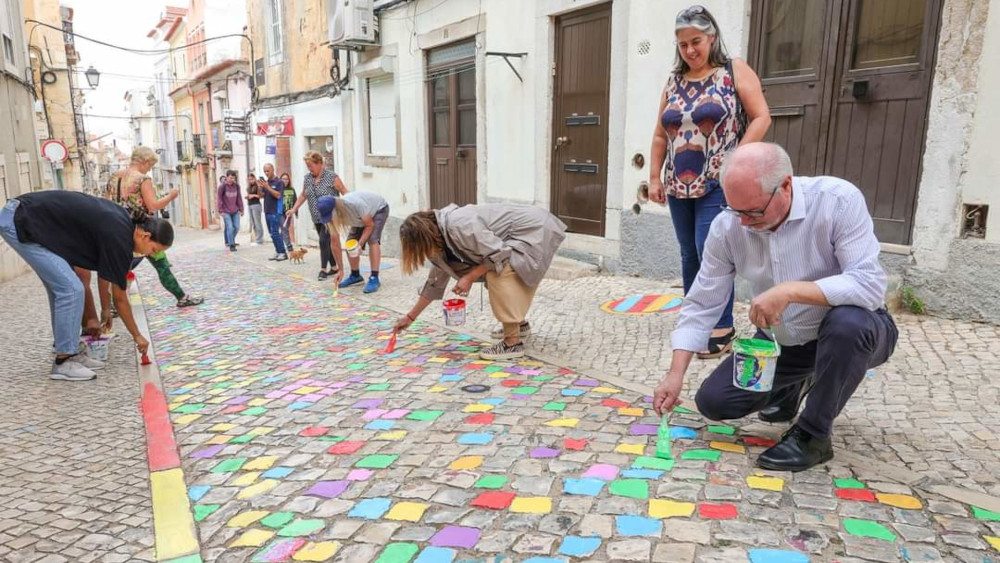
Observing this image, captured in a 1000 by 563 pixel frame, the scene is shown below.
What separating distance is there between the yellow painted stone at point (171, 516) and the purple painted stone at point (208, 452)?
14 cm

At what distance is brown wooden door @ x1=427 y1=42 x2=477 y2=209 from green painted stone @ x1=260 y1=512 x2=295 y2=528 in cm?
793

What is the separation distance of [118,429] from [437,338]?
223cm

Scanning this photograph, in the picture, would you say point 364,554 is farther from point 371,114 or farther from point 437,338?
point 371,114

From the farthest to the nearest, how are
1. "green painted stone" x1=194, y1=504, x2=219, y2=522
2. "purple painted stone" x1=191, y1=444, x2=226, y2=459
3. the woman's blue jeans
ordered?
the woman's blue jeans
"purple painted stone" x1=191, y1=444, x2=226, y2=459
"green painted stone" x1=194, y1=504, x2=219, y2=522

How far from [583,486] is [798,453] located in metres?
0.82

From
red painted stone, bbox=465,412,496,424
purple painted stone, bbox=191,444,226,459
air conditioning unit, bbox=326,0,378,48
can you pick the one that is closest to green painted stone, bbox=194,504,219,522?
purple painted stone, bbox=191,444,226,459

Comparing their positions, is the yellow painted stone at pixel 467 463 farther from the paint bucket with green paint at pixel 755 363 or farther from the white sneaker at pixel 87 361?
the white sneaker at pixel 87 361

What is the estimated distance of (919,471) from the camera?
2.59 m

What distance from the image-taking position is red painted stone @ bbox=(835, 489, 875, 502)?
7.79 feet

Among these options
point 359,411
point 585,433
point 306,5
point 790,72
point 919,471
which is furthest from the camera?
point 306,5

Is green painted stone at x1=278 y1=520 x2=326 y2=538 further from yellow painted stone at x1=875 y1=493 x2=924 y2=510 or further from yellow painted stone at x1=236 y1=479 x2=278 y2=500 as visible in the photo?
yellow painted stone at x1=875 y1=493 x2=924 y2=510

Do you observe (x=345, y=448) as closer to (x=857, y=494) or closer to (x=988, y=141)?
(x=857, y=494)

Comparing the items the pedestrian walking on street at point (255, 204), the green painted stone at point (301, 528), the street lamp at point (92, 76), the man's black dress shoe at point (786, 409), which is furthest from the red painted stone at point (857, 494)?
the street lamp at point (92, 76)

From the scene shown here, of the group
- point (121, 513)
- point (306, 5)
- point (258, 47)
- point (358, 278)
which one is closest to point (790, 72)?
point (358, 278)
